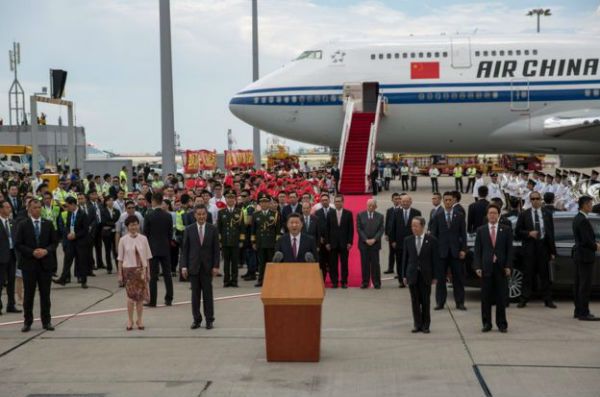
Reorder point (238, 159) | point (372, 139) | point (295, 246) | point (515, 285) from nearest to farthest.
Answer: point (295, 246) < point (515, 285) < point (372, 139) < point (238, 159)

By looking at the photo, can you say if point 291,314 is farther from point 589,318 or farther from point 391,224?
point 391,224

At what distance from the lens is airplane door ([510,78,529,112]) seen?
99.5 ft

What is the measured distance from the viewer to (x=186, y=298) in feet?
45.7

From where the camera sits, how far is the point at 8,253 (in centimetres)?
1230

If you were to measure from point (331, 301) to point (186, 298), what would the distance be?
96.4 inches

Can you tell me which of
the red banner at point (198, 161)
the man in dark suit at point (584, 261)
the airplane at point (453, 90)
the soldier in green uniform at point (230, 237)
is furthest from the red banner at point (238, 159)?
the man in dark suit at point (584, 261)

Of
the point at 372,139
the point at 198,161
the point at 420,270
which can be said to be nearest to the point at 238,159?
the point at 198,161

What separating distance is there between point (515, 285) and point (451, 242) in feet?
3.87

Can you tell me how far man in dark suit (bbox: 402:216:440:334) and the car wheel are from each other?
6.87 ft

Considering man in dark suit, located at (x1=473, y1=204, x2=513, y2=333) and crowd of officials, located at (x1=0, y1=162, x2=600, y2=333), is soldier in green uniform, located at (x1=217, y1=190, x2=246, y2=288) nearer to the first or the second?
crowd of officials, located at (x1=0, y1=162, x2=600, y2=333)

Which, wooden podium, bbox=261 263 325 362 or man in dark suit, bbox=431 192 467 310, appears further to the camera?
man in dark suit, bbox=431 192 467 310

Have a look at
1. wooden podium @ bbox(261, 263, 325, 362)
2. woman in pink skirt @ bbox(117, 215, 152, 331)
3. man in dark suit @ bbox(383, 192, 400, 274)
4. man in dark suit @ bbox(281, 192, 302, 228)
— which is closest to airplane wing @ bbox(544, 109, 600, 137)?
man in dark suit @ bbox(383, 192, 400, 274)

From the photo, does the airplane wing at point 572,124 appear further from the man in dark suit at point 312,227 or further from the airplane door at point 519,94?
the man in dark suit at point 312,227

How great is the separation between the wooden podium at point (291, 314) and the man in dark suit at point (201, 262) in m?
2.21
